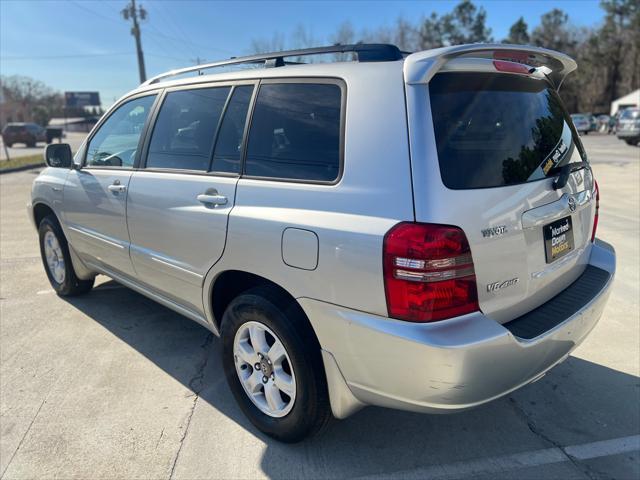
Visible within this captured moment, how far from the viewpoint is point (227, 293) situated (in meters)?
2.85

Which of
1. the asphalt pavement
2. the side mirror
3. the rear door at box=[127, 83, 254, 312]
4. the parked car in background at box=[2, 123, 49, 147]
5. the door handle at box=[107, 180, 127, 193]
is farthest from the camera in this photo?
the parked car in background at box=[2, 123, 49, 147]

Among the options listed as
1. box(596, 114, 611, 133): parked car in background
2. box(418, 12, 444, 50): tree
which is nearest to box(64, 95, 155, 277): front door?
box(596, 114, 611, 133): parked car in background

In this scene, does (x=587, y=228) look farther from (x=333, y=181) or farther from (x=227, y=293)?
(x=227, y=293)

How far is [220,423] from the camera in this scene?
2.79 m

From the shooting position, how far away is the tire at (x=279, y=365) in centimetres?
228

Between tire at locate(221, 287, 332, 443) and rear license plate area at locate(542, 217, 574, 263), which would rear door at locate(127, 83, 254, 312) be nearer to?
tire at locate(221, 287, 332, 443)

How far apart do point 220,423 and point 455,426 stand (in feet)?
4.35

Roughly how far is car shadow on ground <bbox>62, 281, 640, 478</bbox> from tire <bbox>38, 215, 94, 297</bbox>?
5.22 feet

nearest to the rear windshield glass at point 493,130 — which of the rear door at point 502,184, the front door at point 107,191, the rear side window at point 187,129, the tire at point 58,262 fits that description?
the rear door at point 502,184

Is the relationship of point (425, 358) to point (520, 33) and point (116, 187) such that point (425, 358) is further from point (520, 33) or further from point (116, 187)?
point (520, 33)

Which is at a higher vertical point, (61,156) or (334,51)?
(334,51)

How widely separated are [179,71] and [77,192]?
4.38 ft

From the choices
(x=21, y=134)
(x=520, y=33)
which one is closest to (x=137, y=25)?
(x=21, y=134)

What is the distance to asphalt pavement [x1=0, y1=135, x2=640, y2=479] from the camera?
7.91 feet
